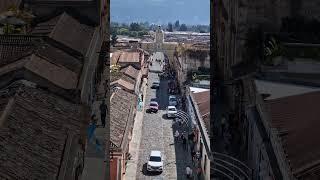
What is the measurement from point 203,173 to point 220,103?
9316mm

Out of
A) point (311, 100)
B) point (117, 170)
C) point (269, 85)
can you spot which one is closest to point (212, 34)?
point (117, 170)

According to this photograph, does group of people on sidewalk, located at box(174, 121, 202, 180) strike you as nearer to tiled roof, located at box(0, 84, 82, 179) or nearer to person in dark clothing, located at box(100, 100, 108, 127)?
person in dark clothing, located at box(100, 100, 108, 127)

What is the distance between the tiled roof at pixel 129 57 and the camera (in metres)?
88.2

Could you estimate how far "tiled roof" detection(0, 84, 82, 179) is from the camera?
40.7ft

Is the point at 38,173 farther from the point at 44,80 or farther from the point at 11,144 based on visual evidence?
the point at 44,80

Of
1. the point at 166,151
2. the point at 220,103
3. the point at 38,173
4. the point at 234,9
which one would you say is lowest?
the point at 166,151

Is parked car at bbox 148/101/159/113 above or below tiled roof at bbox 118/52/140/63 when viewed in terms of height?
below

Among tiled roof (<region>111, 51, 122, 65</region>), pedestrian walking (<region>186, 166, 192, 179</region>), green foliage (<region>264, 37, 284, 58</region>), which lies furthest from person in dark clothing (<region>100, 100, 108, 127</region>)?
tiled roof (<region>111, 51, 122, 65</region>)

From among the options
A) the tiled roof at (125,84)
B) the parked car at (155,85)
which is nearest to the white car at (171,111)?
the tiled roof at (125,84)

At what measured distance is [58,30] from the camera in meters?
26.9

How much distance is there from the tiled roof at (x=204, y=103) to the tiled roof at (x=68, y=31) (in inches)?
535

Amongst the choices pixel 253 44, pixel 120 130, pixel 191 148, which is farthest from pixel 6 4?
pixel 191 148

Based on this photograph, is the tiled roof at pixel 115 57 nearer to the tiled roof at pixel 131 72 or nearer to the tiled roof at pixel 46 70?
the tiled roof at pixel 131 72

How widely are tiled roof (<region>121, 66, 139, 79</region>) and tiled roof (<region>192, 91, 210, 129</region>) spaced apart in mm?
18019
